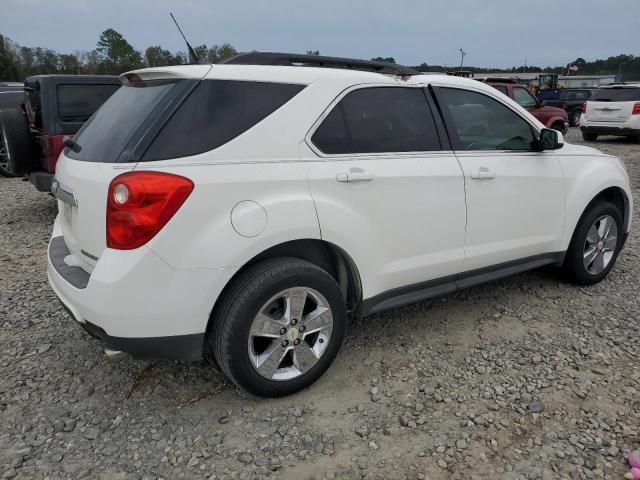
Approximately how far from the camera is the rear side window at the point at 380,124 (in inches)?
109

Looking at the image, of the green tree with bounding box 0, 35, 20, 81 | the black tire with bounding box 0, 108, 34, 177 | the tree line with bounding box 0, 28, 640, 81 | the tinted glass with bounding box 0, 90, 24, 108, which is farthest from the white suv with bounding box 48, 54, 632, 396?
the green tree with bounding box 0, 35, 20, 81

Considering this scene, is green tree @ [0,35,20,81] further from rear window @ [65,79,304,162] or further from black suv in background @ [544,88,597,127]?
rear window @ [65,79,304,162]

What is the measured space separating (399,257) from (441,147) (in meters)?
0.78

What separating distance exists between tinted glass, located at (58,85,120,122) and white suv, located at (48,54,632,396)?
3825 millimetres

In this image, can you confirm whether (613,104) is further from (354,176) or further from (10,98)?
(10,98)

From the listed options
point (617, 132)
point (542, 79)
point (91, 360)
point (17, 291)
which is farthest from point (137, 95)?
point (542, 79)

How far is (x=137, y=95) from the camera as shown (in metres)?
2.65

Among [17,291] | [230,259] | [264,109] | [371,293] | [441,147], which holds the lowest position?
[17,291]

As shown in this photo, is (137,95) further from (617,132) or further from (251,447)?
(617,132)

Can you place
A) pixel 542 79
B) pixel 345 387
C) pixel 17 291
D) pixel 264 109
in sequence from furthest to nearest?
pixel 542 79, pixel 17 291, pixel 345 387, pixel 264 109

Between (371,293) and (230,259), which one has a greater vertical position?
(230,259)

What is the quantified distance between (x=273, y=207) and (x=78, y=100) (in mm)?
5303

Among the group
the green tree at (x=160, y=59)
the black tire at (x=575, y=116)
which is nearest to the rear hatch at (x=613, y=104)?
the black tire at (x=575, y=116)

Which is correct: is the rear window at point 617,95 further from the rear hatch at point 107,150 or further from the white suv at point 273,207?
the rear hatch at point 107,150
